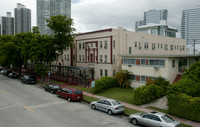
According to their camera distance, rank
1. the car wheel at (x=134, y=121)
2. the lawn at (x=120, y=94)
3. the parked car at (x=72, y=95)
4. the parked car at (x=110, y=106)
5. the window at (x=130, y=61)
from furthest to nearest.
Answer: the window at (x=130, y=61) → the lawn at (x=120, y=94) → the parked car at (x=72, y=95) → the parked car at (x=110, y=106) → the car wheel at (x=134, y=121)

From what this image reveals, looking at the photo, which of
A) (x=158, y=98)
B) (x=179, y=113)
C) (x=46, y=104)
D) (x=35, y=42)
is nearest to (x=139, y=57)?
(x=158, y=98)

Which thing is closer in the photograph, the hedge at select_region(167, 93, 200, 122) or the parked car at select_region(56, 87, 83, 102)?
the hedge at select_region(167, 93, 200, 122)

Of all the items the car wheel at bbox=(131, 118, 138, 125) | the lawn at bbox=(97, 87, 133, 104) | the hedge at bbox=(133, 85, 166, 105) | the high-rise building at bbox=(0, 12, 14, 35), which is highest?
the high-rise building at bbox=(0, 12, 14, 35)

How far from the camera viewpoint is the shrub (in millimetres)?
26328

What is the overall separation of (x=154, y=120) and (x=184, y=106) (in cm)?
426

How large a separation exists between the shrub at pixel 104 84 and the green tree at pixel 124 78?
0.88 m

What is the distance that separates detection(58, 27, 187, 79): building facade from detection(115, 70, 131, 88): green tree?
4.01m

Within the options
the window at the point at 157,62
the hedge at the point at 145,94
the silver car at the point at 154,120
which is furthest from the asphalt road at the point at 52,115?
the window at the point at 157,62

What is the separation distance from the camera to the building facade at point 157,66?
24453mm

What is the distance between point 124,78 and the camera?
28.6 metres

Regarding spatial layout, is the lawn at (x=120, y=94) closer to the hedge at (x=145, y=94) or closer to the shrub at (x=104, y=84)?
the shrub at (x=104, y=84)

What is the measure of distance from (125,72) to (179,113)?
13.1 metres

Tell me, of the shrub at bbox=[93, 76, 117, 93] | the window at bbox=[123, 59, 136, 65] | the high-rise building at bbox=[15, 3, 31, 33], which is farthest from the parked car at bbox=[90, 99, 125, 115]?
the high-rise building at bbox=[15, 3, 31, 33]

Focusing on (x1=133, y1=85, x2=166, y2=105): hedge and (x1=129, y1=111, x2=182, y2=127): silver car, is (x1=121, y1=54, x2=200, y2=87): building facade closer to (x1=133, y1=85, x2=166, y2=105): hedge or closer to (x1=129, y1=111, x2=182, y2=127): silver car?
(x1=133, y1=85, x2=166, y2=105): hedge
